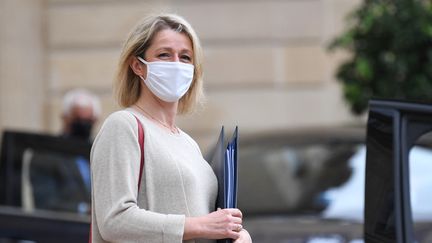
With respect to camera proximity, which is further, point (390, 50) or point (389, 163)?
point (390, 50)

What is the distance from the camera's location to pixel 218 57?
42.8 feet

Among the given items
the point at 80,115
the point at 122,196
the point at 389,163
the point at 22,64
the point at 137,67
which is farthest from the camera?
the point at 22,64

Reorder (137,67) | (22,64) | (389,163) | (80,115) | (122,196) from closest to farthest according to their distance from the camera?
(122,196), (137,67), (389,163), (80,115), (22,64)

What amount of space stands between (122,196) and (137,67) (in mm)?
439

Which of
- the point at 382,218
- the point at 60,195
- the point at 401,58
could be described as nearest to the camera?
the point at 382,218

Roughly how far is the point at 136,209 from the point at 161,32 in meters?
0.54

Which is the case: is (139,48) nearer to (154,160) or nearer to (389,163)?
(154,160)

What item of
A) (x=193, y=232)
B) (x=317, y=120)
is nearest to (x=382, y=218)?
(x=193, y=232)

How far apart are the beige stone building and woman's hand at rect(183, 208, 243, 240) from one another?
983cm

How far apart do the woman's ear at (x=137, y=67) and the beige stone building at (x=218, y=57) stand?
31.5 ft

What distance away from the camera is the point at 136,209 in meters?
3.03

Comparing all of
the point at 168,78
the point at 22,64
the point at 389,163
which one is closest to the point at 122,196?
the point at 168,78

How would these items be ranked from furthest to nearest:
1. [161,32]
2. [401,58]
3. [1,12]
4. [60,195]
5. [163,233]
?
1. [1,12]
2. [401,58]
3. [60,195]
4. [161,32]
5. [163,233]

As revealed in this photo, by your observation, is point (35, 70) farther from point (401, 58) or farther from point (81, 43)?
point (401, 58)
